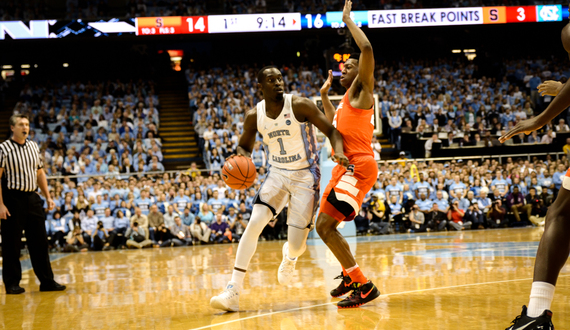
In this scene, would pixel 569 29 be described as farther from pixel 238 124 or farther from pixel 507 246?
pixel 238 124

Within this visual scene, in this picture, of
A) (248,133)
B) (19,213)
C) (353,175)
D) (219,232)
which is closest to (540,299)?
(353,175)

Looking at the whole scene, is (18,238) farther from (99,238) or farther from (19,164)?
(99,238)

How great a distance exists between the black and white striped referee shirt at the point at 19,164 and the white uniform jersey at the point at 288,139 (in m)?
3.14

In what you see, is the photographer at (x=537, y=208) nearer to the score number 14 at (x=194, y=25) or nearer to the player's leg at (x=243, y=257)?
the player's leg at (x=243, y=257)

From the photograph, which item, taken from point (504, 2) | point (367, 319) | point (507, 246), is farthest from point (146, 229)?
point (504, 2)

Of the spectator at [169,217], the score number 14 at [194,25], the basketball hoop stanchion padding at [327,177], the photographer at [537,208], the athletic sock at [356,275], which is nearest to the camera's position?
the athletic sock at [356,275]

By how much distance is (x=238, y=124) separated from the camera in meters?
17.6

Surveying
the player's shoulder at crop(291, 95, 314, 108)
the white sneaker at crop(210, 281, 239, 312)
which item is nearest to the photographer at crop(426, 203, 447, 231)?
the player's shoulder at crop(291, 95, 314, 108)

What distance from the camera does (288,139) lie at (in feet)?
16.1

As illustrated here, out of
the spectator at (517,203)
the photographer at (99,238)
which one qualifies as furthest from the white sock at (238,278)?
the spectator at (517,203)

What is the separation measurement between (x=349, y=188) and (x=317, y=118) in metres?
0.66

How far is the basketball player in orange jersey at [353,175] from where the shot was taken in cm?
464

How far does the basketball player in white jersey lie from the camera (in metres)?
4.79

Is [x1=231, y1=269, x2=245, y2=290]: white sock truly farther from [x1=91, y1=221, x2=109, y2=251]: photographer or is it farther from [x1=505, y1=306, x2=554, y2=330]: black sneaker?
[x1=91, y1=221, x2=109, y2=251]: photographer
